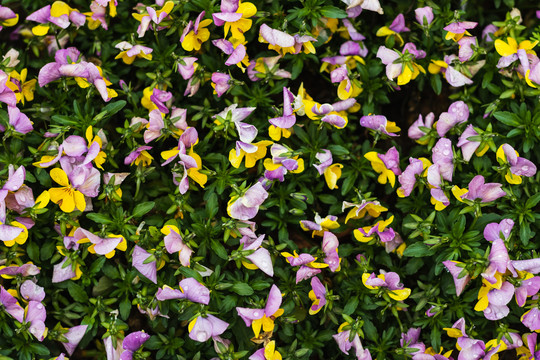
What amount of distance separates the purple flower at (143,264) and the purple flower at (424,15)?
58.5 inches

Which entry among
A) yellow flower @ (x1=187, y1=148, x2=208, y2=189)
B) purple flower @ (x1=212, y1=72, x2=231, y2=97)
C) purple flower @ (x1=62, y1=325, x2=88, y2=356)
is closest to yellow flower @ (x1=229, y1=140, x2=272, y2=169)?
yellow flower @ (x1=187, y1=148, x2=208, y2=189)

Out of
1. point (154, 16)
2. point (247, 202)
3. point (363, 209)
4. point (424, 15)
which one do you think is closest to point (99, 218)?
point (247, 202)

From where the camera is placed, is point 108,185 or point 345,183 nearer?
point 108,185

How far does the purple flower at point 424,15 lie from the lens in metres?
2.71

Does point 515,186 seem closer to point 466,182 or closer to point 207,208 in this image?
point 466,182

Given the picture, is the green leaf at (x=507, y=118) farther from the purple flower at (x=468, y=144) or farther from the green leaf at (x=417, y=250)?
the green leaf at (x=417, y=250)

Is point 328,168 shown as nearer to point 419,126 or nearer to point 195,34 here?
point 419,126

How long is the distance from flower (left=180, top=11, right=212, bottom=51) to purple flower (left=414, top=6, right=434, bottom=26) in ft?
2.89

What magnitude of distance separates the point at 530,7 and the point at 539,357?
63.9 inches

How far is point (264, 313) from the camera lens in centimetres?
238

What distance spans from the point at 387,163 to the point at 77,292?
1.33m

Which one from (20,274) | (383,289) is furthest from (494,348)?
(20,274)

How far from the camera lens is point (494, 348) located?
2408 mm

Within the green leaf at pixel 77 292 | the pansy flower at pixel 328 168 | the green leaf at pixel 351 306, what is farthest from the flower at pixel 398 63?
the green leaf at pixel 77 292
